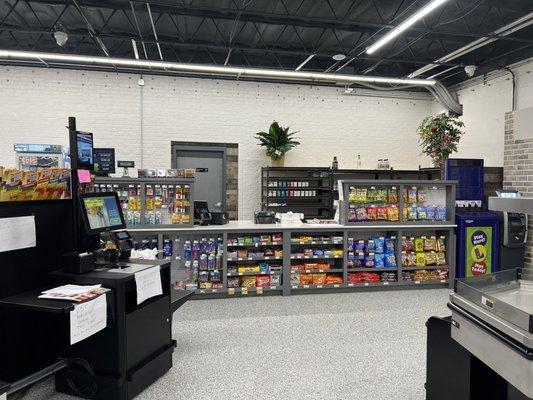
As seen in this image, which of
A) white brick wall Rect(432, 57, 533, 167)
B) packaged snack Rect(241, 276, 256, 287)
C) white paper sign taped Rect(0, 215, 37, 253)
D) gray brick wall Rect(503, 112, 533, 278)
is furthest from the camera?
white brick wall Rect(432, 57, 533, 167)

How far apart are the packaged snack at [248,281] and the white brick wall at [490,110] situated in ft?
20.4

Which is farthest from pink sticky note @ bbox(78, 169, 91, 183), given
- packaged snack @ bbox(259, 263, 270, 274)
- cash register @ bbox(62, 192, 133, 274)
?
packaged snack @ bbox(259, 263, 270, 274)

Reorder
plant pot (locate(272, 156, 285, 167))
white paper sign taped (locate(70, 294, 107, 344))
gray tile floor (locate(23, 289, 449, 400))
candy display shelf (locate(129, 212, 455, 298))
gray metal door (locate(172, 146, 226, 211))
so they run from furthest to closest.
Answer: gray metal door (locate(172, 146, 226, 211))
plant pot (locate(272, 156, 285, 167))
candy display shelf (locate(129, 212, 455, 298))
gray tile floor (locate(23, 289, 449, 400))
white paper sign taped (locate(70, 294, 107, 344))

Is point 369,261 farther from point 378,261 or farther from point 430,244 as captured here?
point 430,244

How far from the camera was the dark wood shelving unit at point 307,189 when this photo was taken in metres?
8.83

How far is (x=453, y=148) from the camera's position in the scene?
6.52 m

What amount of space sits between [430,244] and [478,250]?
2.64 feet

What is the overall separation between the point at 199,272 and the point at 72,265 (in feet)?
8.58

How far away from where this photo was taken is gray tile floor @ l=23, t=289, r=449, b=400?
9.68 ft

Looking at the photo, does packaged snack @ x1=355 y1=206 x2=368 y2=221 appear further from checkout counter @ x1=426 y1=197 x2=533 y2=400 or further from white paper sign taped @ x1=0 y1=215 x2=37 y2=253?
white paper sign taped @ x1=0 y1=215 x2=37 y2=253

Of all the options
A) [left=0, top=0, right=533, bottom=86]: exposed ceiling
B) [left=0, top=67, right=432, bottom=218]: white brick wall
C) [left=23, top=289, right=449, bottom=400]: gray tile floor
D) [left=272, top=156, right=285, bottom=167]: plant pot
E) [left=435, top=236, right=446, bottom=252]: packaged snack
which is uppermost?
[left=0, top=0, right=533, bottom=86]: exposed ceiling

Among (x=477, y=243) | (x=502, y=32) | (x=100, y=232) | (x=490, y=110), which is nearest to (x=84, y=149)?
(x=100, y=232)

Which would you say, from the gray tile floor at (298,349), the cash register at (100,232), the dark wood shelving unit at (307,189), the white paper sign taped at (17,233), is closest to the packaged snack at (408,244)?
the gray tile floor at (298,349)

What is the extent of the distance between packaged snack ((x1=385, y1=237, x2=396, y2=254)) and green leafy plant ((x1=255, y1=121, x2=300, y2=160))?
373cm
